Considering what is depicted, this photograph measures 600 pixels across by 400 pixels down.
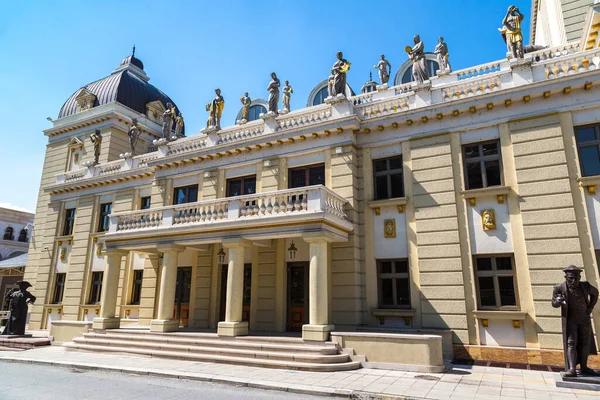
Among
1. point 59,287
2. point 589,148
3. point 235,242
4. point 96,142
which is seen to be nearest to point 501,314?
point 589,148

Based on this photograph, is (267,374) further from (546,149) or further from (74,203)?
(74,203)

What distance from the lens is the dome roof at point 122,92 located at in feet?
92.3

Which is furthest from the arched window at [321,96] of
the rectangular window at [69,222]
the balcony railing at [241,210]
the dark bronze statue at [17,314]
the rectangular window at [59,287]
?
the rectangular window at [59,287]

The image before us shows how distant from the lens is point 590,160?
1234 cm

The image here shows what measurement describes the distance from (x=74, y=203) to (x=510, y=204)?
2480cm

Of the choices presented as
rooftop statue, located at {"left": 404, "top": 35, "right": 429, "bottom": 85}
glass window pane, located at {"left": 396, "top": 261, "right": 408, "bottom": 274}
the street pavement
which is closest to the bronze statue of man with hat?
glass window pane, located at {"left": 396, "top": 261, "right": 408, "bottom": 274}

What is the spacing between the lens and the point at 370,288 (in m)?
14.5

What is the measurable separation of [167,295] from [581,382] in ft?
45.6

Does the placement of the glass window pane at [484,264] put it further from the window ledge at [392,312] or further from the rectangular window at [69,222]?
the rectangular window at [69,222]

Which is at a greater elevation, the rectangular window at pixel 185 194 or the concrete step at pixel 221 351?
the rectangular window at pixel 185 194

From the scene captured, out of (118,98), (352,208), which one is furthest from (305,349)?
(118,98)

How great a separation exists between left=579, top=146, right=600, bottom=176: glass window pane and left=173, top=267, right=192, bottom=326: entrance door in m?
16.3

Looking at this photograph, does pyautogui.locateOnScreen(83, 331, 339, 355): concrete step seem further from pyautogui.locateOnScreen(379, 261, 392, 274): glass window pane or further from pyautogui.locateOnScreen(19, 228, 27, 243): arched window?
pyautogui.locateOnScreen(19, 228, 27, 243): arched window

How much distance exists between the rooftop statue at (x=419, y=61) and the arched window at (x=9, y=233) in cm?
4824
